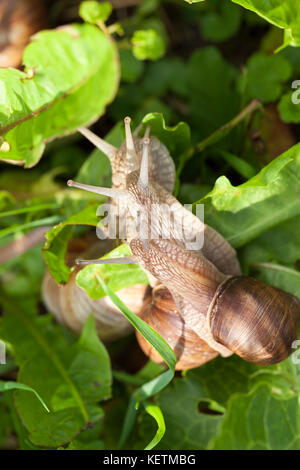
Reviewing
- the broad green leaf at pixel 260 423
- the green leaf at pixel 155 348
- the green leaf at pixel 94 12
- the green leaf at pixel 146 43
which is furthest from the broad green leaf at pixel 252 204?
the green leaf at pixel 94 12

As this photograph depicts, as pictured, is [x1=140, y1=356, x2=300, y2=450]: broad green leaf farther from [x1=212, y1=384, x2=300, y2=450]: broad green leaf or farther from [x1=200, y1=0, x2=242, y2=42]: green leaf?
[x1=200, y1=0, x2=242, y2=42]: green leaf

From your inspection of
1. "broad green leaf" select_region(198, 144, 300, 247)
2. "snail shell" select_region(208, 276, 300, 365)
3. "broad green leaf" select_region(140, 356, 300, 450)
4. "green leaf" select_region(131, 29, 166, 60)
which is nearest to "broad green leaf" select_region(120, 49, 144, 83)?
"green leaf" select_region(131, 29, 166, 60)

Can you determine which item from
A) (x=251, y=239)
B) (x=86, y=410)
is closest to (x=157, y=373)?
(x=86, y=410)

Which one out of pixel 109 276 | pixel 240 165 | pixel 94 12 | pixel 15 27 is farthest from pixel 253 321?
pixel 15 27

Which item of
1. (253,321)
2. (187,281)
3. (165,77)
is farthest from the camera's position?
(165,77)

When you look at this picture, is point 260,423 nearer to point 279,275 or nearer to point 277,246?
point 279,275

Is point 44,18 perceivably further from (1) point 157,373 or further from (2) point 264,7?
(1) point 157,373

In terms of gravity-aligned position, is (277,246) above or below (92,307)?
above

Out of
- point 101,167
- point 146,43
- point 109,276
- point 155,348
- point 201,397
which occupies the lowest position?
point 201,397
